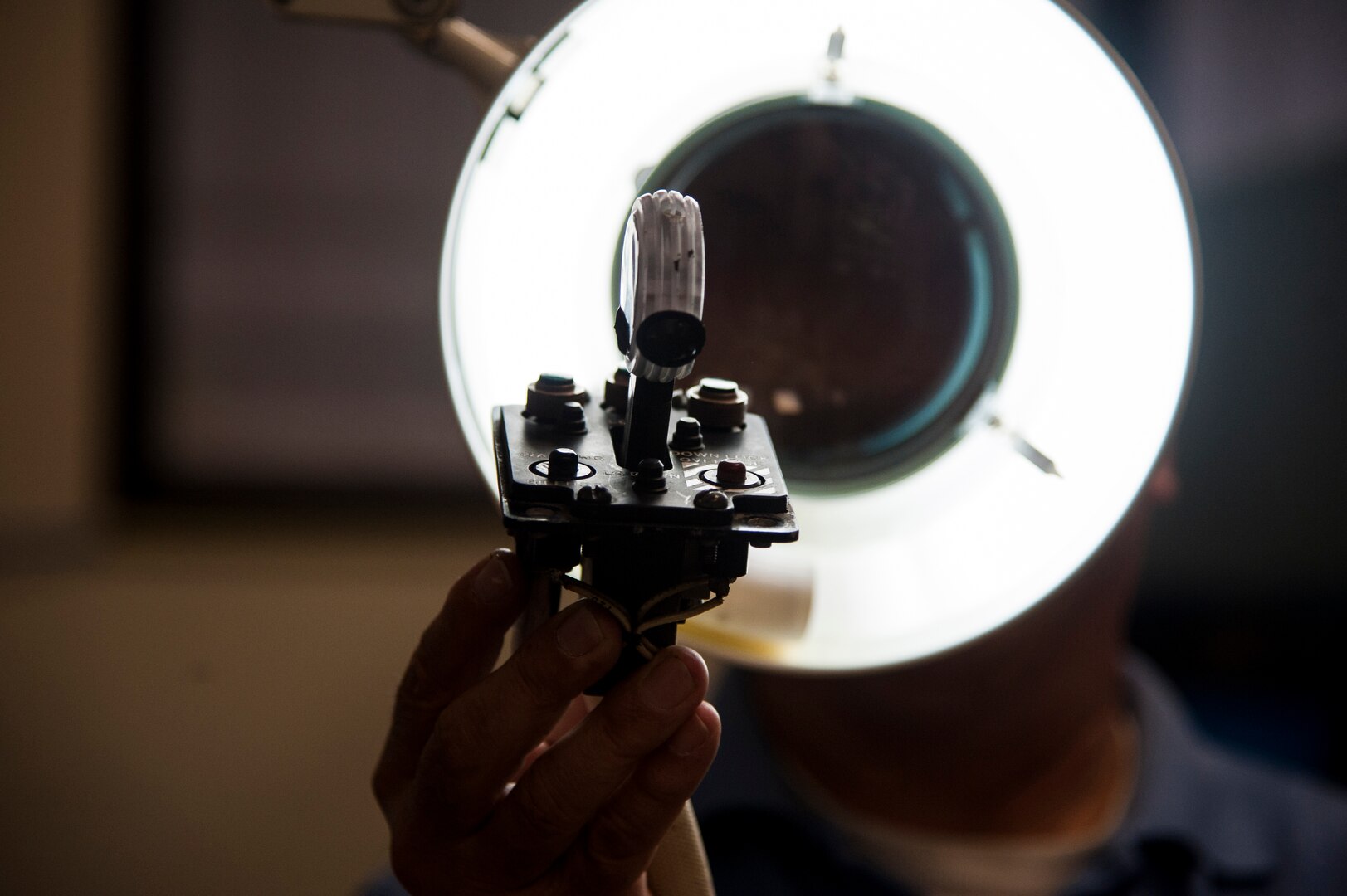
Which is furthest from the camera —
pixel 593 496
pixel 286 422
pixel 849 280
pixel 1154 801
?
pixel 286 422

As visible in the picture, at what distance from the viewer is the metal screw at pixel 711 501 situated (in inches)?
14.3

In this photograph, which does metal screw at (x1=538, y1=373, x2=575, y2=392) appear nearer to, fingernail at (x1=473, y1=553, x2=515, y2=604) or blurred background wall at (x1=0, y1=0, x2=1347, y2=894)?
fingernail at (x1=473, y1=553, x2=515, y2=604)

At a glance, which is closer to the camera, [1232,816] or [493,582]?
[493,582]

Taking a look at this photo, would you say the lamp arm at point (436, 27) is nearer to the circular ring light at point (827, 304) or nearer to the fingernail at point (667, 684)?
the circular ring light at point (827, 304)

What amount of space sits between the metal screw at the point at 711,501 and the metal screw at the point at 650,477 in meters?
0.01

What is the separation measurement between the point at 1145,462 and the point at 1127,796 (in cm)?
74

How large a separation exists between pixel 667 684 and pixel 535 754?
0.16 metres

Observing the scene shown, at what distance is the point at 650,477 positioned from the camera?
0.37 m

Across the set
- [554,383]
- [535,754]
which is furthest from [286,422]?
[554,383]

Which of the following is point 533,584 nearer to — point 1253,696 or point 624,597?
point 624,597

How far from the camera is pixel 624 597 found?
407mm

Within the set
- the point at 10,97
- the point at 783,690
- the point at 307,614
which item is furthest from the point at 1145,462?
the point at 10,97

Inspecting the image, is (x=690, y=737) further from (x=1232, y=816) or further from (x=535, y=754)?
(x=1232, y=816)

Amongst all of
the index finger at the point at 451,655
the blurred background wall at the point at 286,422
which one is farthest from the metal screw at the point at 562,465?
the blurred background wall at the point at 286,422
